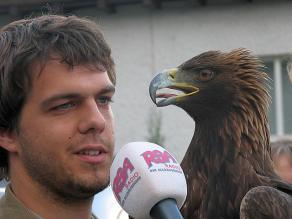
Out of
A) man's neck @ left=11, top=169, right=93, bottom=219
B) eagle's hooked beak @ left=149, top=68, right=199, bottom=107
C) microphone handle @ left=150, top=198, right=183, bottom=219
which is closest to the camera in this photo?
microphone handle @ left=150, top=198, right=183, bottom=219

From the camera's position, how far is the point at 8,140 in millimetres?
2484

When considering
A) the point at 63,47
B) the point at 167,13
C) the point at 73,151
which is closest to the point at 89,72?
the point at 63,47

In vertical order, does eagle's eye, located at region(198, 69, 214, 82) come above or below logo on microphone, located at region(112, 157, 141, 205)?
below

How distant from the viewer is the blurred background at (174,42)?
12.2m

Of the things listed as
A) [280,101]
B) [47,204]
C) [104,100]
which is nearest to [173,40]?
[280,101]

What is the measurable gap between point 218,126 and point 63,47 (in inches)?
84.7

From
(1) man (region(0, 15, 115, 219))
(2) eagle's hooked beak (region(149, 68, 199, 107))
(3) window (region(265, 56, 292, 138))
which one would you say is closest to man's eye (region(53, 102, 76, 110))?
(1) man (region(0, 15, 115, 219))

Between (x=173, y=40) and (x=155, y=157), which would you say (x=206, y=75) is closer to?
(x=155, y=157)

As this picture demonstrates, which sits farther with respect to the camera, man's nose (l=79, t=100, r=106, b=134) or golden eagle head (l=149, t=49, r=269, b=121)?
golden eagle head (l=149, t=49, r=269, b=121)

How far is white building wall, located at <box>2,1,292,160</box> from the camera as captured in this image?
12.3 m

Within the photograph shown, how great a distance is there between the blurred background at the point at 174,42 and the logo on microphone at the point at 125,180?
31.8 feet

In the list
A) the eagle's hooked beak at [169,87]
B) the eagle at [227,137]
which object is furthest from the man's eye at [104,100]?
the eagle's hooked beak at [169,87]

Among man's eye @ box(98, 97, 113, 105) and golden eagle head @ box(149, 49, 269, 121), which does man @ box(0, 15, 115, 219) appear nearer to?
man's eye @ box(98, 97, 113, 105)

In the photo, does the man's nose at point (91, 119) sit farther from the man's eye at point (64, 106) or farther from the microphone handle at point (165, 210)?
the microphone handle at point (165, 210)
